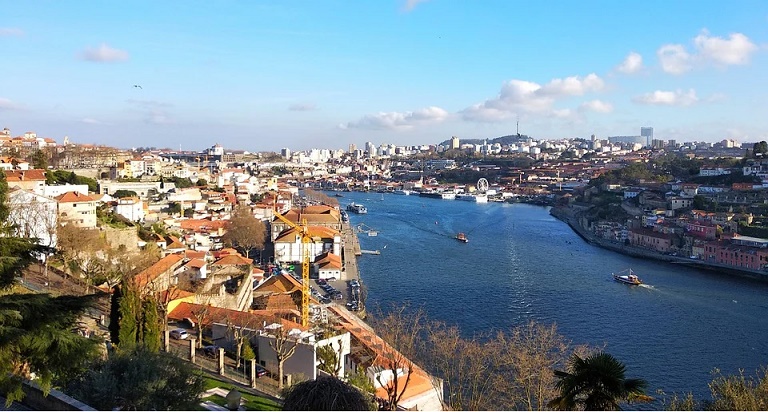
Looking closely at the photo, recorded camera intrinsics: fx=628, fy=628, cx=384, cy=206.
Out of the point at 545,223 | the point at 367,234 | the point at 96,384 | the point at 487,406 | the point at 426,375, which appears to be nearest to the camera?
the point at 96,384

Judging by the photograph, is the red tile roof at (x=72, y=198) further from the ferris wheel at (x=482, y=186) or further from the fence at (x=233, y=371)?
the ferris wheel at (x=482, y=186)

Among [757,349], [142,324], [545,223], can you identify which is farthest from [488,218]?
[142,324]

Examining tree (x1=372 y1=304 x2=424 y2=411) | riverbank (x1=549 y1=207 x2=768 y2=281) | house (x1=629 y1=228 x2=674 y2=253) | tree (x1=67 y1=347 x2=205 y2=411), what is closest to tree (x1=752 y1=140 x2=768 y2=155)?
riverbank (x1=549 y1=207 x2=768 y2=281)

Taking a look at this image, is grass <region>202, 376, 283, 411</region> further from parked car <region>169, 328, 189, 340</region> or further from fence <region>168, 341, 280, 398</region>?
parked car <region>169, 328, 189, 340</region>

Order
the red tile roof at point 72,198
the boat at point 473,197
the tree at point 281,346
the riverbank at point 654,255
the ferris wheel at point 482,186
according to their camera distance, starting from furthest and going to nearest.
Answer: the ferris wheel at point 482,186, the boat at point 473,197, the riverbank at point 654,255, the red tile roof at point 72,198, the tree at point 281,346

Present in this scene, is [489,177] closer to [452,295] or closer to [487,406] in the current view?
[452,295]

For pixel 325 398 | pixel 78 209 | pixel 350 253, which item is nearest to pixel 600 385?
pixel 325 398

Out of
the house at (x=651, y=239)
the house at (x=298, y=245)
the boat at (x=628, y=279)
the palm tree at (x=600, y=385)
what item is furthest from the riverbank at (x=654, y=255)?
the palm tree at (x=600, y=385)
